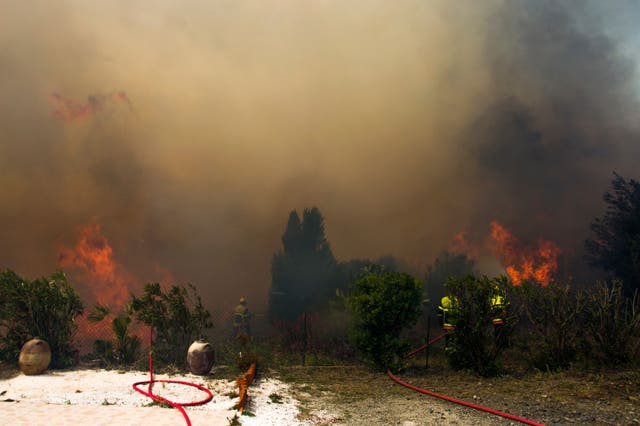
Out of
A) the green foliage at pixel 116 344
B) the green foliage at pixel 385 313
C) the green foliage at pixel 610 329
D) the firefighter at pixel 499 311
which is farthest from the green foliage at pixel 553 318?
the green foliage at pixel 116 344

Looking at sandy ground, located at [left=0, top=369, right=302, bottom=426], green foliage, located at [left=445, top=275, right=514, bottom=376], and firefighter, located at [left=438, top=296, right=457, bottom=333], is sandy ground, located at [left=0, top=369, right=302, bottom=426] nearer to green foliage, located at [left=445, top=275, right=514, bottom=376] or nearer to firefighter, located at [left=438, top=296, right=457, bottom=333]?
firefighter, located at [left=438, top=296, right=457, bottom=333]

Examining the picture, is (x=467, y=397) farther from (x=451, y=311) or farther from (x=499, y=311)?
(x=499, y=311)

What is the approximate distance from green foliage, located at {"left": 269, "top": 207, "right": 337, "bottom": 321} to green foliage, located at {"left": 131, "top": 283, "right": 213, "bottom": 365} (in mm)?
15126

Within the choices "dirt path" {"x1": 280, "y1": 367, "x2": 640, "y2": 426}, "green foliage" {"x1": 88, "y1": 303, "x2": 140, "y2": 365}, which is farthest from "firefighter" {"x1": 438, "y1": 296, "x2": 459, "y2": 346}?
"green foliage" {"x1": 88, "y1": 303, "x2": 140, "y2": 365}

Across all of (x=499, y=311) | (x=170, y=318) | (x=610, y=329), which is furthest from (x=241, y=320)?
(x=610, y=329)

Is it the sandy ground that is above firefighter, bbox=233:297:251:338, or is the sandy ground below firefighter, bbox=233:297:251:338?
below

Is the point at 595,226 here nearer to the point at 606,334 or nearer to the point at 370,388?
the point at 606,334

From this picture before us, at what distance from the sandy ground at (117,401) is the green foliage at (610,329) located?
7.52m

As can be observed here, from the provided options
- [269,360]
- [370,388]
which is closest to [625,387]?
[370,388]

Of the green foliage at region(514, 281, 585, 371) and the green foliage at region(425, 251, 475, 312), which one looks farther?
the green foliage at region(425, 251, 475, 312)

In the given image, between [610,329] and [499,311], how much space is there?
2.59 m

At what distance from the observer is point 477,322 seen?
11414 millimetres

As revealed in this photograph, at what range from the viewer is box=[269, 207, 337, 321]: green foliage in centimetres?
2912

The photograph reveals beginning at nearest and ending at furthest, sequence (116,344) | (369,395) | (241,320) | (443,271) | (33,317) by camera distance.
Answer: (369,395) → (33,317) → (116,344) → (241,320) → (443,271)
